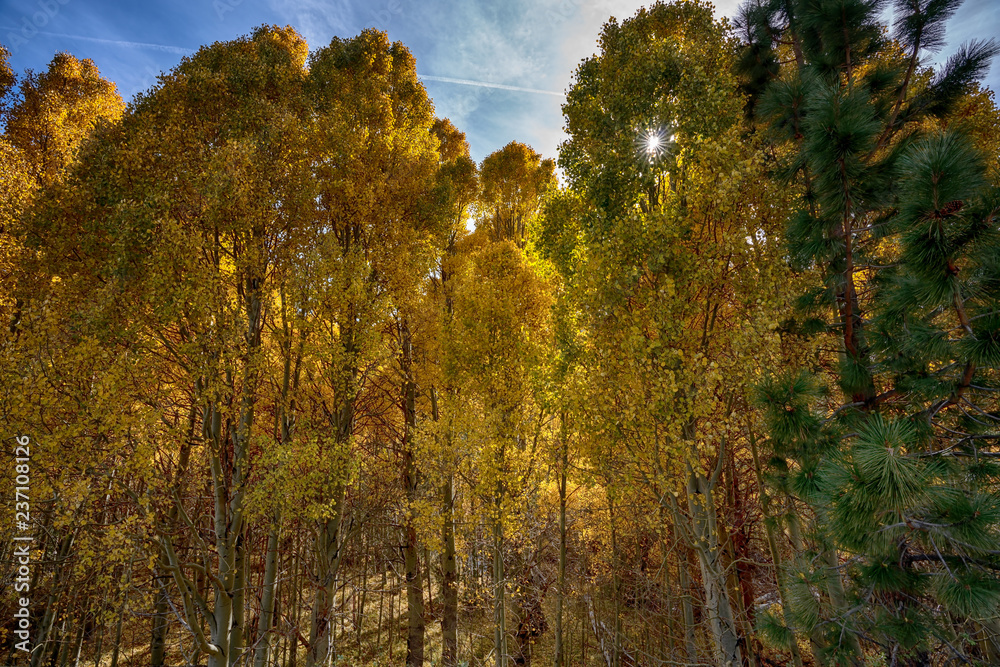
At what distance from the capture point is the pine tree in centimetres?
270

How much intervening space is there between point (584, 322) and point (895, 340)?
3.55 metres

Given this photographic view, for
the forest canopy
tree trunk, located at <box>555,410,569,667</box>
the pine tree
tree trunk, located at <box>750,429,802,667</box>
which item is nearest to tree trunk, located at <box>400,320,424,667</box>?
the forest canopy

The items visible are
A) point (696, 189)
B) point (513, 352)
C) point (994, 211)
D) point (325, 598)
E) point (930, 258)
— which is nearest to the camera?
point (994, 211)

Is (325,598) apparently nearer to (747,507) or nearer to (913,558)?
(913,558)

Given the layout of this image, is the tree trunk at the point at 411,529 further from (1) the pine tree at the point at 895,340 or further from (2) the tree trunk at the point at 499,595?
(1) the pine tree at the point at 895,340

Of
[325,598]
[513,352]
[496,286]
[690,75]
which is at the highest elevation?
[690,75]

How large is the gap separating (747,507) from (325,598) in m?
9.59

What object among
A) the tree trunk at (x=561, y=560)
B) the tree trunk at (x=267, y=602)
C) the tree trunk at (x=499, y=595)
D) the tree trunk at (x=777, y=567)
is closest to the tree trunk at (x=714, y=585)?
the tree trunk at (x=777, y=567)

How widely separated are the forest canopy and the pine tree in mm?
34

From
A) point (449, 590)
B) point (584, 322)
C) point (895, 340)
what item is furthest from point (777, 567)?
point (449, 590)

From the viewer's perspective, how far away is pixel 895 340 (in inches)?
152

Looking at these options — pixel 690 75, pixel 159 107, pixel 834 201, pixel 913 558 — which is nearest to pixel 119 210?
pixel 159 107

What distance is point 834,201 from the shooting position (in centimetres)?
411

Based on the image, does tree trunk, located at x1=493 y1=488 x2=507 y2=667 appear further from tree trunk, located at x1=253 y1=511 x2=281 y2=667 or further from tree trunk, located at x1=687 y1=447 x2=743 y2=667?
tree trunk, located at x1=253 y1=511 x2=281 y2=667
